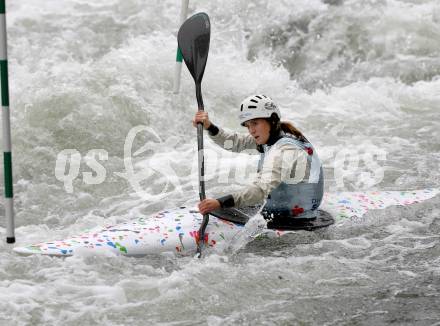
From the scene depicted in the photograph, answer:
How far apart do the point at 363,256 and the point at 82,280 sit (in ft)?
5.46

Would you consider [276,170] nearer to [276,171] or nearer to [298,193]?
[276,171]

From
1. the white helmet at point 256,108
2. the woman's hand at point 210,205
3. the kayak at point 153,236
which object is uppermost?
the white helmet at point 256,108

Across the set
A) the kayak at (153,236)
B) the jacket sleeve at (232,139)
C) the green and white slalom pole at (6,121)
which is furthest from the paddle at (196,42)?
the green and white slalom pole at (6,121)

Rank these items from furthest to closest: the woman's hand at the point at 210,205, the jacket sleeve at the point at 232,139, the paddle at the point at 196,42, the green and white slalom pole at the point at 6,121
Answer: the paddle at the point at 196,42
the jacket sleeve at the point at 232,139
the woman's hand at the point at 210,205
the green and white slalom pole at the point at 6,121

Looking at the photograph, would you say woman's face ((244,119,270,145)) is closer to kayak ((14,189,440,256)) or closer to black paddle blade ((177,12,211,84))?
kayak ((14,189,440,256))

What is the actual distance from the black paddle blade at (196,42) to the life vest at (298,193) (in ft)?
2.92

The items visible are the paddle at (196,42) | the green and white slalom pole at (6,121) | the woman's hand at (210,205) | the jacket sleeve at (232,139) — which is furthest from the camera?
the paddle at (196,42)

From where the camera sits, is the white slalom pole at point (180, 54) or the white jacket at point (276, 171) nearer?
the white jacket at point (276, 171)

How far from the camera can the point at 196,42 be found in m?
5.06

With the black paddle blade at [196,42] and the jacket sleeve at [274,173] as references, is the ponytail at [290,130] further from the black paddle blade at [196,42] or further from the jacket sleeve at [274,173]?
the black paddle blade at [196,42]

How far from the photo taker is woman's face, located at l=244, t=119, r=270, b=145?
4.41 meters

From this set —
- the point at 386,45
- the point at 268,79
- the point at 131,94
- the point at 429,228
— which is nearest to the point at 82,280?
the point at 429,228

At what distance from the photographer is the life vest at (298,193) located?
445cm

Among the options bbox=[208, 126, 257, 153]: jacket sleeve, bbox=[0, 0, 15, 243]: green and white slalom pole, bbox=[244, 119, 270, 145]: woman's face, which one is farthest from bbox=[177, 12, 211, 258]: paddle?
bbox=[0, 0, 15, 243]: green and white slalom pole
